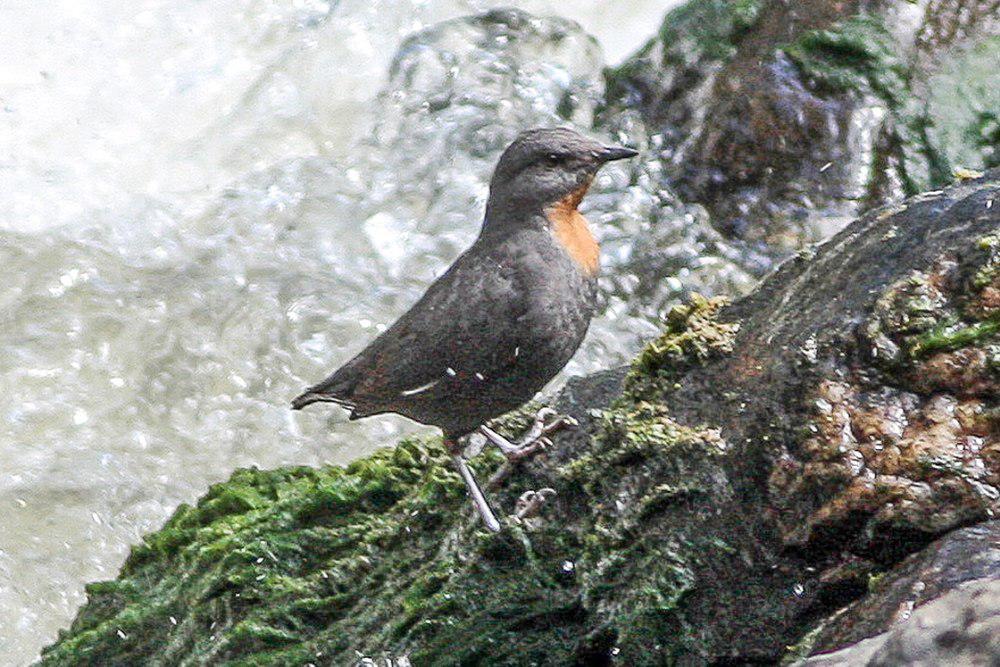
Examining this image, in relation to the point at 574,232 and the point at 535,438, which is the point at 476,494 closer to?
the point at 535,438

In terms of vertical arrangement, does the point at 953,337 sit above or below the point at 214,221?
above

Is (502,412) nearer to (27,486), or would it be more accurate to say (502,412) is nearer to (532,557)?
(532,557)

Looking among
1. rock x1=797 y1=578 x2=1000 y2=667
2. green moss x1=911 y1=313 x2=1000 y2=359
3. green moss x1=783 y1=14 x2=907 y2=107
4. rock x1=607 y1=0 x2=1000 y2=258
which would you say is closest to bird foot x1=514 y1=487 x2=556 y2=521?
green moss x1=911 y1=313 x2=1000 y2=359

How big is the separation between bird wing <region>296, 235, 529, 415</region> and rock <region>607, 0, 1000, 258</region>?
348 centimetres

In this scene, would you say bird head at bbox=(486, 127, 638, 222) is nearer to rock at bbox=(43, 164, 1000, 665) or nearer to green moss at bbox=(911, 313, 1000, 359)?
rock at bbox=(43, 164, 1000, 665)

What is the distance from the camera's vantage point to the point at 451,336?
4461mm

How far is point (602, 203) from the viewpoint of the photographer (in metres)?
8.45

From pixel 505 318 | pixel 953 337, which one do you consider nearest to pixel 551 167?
pixel 505 318

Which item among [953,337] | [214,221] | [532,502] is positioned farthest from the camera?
[214,221]

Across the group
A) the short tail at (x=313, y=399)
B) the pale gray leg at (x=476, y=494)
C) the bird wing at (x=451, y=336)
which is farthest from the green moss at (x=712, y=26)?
the pale gray leg at (x=476, y=494)

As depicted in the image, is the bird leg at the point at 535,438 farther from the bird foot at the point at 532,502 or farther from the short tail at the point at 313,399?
the short tail at the point at 313,399

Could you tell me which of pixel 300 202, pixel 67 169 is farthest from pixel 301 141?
pixel 67 169

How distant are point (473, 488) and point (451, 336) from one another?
642 millimetres

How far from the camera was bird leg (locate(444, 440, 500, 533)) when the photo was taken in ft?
12.5
